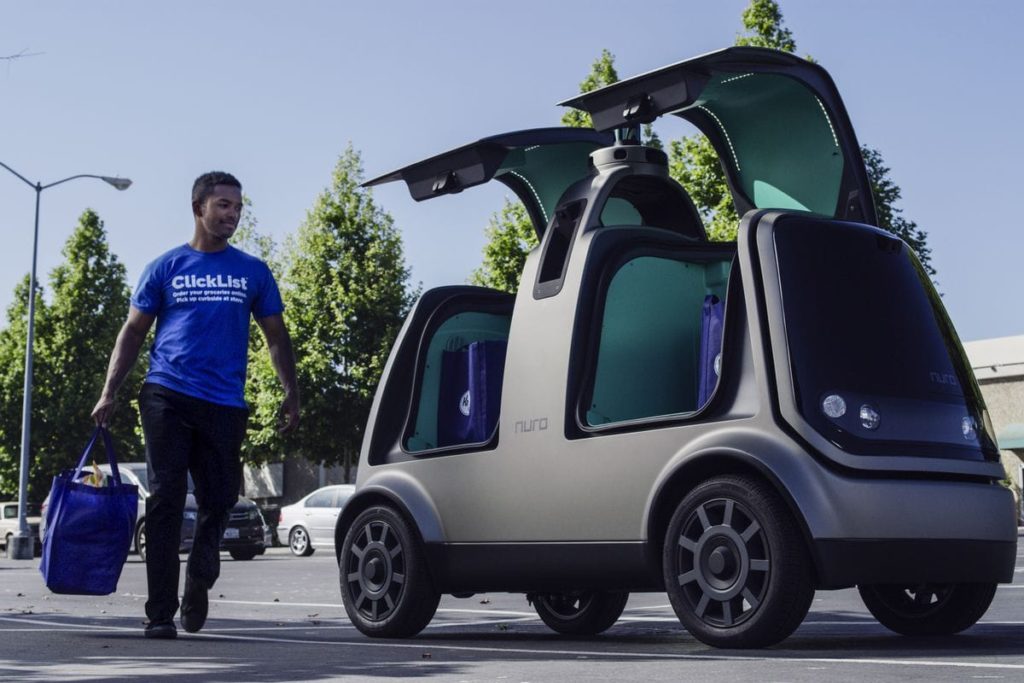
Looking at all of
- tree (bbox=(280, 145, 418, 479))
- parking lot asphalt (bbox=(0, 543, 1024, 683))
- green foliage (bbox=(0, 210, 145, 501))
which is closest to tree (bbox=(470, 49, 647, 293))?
tree (bbox=(280, 145, 418, 479))

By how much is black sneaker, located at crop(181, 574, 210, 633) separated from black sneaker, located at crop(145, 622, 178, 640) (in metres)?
0.18

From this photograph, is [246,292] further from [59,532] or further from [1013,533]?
[1013,533]

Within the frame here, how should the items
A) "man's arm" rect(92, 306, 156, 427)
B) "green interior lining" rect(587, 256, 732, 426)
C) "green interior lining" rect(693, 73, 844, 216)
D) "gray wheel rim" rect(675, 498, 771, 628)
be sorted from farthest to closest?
1. "man's arm" rect(92, 306, 156, 427)
2. "green interior lining" rect(693, 73, 844, 216)
3. "green interior lining" rect(587, 256, 732, 426)
4. "gray wheel rim" rect(675, 498, 771, 628)

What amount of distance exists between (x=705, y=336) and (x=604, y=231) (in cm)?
70

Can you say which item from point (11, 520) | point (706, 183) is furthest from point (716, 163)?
point (11, 520)

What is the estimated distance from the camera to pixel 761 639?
18.0 ft

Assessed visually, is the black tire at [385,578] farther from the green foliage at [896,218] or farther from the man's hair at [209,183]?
the green foliage at [896,218]

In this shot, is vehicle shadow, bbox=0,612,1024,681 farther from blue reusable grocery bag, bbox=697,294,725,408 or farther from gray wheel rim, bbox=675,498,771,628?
blue reusable grocery bag, bbox=697,294,725,408

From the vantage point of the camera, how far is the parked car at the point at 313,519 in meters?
30.5

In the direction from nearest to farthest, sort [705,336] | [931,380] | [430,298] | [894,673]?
1. [894,673]
2. [931,380]
3. [705,336]
4. [430,298]

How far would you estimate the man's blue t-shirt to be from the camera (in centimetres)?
700

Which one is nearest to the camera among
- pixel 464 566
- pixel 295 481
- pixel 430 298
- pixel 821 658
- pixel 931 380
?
pixel 821 658

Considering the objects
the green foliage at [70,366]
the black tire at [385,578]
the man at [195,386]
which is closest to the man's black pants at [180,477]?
the man at [195,386]

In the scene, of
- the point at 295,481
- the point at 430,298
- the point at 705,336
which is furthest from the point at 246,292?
the point at 295,481
